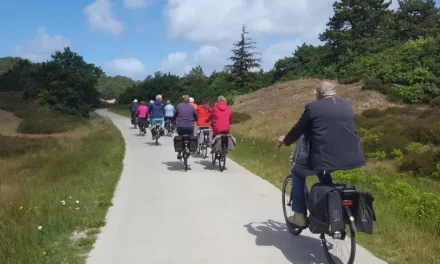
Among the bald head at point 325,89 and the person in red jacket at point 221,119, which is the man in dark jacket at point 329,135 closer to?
the bald head at point 325,89

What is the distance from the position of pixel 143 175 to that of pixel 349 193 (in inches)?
304

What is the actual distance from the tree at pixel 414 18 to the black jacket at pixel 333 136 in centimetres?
5536

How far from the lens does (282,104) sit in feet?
123

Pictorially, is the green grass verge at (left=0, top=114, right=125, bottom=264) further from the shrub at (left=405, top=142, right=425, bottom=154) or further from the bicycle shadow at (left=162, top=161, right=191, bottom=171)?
the shrub at (left=405, top=142, right=425, bottom=154)

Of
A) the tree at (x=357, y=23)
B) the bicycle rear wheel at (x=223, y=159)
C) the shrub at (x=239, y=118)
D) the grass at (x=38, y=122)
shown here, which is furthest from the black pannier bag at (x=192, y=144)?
the tree at (x=357, y=23)

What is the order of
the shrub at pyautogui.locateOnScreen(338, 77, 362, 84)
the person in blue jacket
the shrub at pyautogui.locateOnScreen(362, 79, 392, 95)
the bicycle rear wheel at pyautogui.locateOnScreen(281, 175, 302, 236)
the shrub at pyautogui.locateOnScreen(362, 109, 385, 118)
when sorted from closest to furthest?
the bicycle rear wheel at pyautogui.locateOnScreen(281, 175, 302, 236) < the person in blue jacket < the shrub at pyautogui.locateOnScreen(362, 109, 385, 118) < the shrub at pyautogui.locateOnScreen(362, 79, 392, 95) < the shrub at pyautogui.locateOnScreen(338, 77, 362, 84)

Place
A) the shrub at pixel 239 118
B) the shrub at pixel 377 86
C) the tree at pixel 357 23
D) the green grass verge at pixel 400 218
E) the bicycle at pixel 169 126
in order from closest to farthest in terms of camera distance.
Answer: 1. the green grass verge at pixel 400 218
2. the bicycle at pixel 169 126
3. the shrub at pixel 377 86
4. the shrub at pixel 239 118
5. the tree at pixel 357 23

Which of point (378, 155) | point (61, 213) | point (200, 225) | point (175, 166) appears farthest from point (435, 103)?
point (61, 213)

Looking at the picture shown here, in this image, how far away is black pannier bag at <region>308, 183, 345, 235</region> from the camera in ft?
15.3

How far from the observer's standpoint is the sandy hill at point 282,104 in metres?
27.3

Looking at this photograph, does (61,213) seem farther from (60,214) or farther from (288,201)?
(288,201)

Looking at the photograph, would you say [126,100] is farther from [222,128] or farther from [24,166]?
[222,128]

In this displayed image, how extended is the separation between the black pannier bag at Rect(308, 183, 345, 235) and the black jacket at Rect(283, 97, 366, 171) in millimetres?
283

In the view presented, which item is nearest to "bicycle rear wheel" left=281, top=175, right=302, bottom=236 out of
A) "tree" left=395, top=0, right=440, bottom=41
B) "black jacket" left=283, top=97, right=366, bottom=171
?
"black jacket" left=283, top=97, right=366, bottom=171
